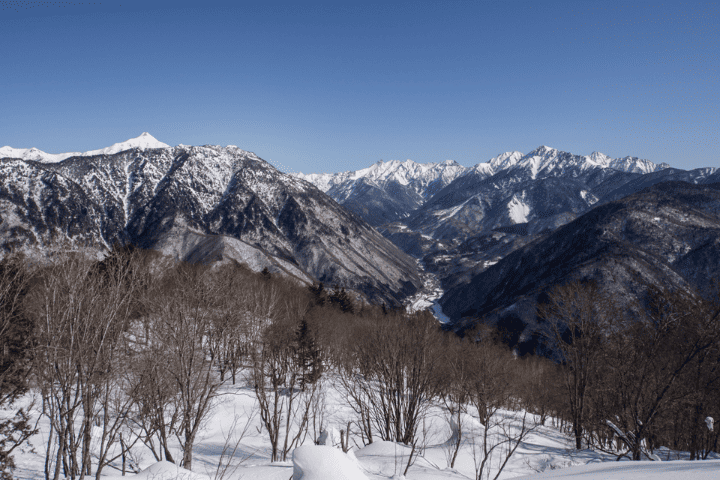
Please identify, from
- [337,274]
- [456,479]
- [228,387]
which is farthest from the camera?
[337,274]

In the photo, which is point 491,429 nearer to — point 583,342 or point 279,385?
point 583,342

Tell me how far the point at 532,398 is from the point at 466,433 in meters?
31.6

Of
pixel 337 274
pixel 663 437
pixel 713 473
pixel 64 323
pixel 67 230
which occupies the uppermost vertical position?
pixel 67 230

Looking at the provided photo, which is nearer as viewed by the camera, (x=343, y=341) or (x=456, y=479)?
(x=456, y=479)

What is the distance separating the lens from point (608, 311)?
22.3 m

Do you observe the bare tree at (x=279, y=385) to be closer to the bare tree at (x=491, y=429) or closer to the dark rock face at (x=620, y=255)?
the bare tree at (x=491, y=429)

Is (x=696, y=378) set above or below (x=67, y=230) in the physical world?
below

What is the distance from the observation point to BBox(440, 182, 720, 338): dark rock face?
339ft

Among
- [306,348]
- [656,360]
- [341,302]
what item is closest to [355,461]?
[656,360]

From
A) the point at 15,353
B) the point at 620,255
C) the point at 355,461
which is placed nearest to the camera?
the point at 355,461

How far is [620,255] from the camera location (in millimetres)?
109562

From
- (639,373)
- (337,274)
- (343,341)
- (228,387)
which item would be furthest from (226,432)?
(337,274)

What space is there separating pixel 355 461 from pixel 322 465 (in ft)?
6.30

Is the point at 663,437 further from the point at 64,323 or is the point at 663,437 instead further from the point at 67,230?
the point at 67,230
